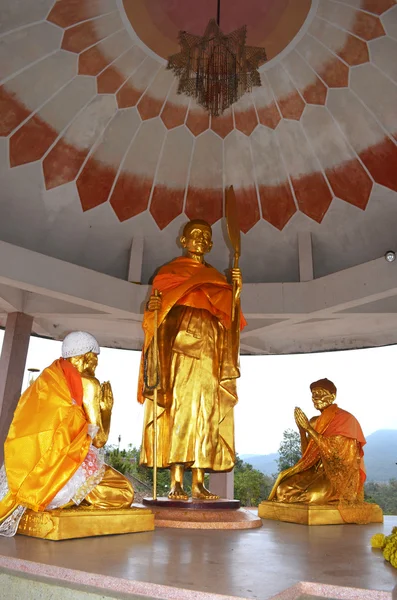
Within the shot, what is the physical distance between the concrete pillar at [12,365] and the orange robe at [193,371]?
13.2ft

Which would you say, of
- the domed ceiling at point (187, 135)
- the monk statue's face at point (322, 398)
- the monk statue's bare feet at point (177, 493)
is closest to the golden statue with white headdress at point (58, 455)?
the monk statue's bare feet at point (177, 493)

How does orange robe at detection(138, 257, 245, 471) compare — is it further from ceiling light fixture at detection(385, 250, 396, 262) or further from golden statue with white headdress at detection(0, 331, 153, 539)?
ceiling light fixture at detection(385, 250, 396, 262)

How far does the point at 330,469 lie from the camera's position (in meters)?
4.68

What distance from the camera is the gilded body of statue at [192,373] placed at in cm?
416

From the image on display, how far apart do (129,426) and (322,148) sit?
9003 mm

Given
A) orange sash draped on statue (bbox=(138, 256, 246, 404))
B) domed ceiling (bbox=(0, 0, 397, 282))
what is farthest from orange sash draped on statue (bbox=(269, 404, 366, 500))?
domed ceiling (bbox=(0, 0, 397, 282))

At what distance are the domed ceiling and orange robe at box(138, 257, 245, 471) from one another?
11.3 feet

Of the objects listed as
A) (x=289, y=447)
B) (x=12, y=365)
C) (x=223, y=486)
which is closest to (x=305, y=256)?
(x=223, y=486)

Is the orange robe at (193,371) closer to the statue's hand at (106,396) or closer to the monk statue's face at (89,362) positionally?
the statue's hand at (106,396)

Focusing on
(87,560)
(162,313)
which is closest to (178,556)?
(87,560)

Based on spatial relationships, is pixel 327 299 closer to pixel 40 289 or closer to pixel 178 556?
pixel 40 289

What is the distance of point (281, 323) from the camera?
8281mm

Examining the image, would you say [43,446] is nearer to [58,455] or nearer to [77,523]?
[58,455]

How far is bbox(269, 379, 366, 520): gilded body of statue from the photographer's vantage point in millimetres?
4609
